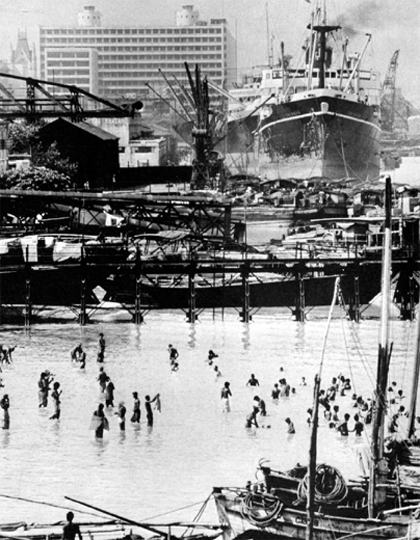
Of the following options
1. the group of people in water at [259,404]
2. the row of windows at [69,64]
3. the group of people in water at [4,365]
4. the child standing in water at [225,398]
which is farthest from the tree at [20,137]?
the child standing in water at [225,398]

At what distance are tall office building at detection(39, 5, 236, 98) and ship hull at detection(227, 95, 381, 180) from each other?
86.4 ft

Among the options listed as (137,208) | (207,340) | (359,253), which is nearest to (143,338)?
(207,340)

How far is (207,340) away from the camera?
20953mm

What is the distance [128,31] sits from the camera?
2391cm

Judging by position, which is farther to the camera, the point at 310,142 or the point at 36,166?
the point at 310,142

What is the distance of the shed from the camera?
40.1 meters

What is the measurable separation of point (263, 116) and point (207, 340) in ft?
134

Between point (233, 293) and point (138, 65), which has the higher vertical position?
point (138, 65)

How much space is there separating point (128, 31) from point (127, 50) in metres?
0.94

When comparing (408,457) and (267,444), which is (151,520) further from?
(408,457)

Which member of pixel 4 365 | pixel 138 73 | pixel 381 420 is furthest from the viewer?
pixel 138 73

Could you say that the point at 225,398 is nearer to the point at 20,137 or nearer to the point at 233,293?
the point at 233,293

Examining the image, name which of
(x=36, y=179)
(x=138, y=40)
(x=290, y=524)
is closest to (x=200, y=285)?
(x=138, y=40)

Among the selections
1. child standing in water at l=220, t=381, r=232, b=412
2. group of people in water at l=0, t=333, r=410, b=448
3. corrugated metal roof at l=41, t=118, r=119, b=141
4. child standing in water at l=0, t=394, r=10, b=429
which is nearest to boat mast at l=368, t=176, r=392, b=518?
group of people in water at l=0, t=333, r=410, b=448
